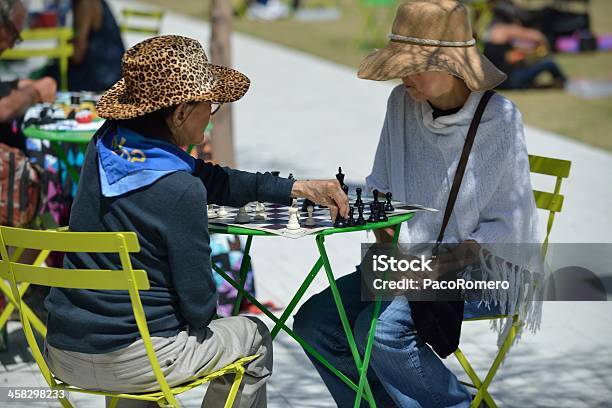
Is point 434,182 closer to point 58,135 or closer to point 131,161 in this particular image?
point 131,161

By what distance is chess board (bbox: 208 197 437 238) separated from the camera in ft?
11.6

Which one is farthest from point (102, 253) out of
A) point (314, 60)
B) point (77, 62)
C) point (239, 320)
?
point (314, 60)

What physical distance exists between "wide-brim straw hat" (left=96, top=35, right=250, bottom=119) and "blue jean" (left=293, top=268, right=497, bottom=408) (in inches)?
37.9

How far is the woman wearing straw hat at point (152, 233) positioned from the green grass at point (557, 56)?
6907mm

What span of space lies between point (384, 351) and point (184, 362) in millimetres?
810

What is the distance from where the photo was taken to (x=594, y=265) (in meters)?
6.29

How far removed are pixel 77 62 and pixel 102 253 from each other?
16.8ft

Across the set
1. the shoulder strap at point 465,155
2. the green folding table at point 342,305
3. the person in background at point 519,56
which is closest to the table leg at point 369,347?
the green folding table at point 342,305

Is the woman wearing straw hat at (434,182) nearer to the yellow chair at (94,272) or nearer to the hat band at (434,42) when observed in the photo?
the hat band at (434,42)

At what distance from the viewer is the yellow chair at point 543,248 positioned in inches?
159

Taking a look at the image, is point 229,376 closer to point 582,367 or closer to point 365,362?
point 365,362

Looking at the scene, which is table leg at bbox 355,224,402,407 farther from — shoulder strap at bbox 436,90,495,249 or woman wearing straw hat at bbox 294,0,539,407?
shoulder strap at bbox 436,90,495,249

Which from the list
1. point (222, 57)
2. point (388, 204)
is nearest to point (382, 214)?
point (388, 204)

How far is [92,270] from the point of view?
314 centimetres
